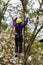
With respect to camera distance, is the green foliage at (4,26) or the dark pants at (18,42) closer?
the dark pants at (18,42)

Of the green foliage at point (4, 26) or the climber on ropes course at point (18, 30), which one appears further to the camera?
the green foliage at point (4, 26)

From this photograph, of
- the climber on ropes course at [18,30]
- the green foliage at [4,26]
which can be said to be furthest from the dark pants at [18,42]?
the green foliage at [4,26]

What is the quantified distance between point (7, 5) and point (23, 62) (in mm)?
1678

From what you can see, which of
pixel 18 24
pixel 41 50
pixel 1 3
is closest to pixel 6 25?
pixel 1 3

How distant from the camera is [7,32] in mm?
5602

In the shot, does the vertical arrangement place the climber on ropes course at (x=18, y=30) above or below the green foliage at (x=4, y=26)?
above

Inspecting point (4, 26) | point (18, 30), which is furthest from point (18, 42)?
point (4, 26)

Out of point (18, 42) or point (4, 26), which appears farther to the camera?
point (4, 26)

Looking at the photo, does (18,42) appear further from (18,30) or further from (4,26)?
(4,26)

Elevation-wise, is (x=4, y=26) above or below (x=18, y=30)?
below

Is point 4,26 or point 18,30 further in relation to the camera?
point 4,26

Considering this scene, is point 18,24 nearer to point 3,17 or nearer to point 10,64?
point 10,64

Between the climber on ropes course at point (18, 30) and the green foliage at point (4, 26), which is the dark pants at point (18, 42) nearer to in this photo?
the climber on ropes course at point (18, 30)

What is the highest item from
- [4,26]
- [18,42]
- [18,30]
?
[18,30]
